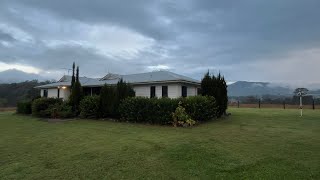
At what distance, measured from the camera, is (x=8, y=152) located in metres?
8.47

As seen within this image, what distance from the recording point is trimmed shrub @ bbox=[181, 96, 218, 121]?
48.7ft

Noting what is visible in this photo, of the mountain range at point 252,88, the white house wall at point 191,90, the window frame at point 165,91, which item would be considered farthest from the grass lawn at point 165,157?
the mountain range at point 252,88

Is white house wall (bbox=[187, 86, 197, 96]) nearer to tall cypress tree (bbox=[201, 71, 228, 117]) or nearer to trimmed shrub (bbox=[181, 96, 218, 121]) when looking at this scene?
tall cypress tree (bbox=[201, 71, 228, 117])

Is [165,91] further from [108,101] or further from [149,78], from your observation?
[108,101]

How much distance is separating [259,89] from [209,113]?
77809 mm

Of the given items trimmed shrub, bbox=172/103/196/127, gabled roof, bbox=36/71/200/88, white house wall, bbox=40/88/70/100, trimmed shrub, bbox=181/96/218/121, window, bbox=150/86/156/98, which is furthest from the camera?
white house wall, bbox=40/88/70/100

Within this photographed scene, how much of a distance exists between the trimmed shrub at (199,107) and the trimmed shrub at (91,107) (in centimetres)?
692

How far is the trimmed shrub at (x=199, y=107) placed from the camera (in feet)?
48.7

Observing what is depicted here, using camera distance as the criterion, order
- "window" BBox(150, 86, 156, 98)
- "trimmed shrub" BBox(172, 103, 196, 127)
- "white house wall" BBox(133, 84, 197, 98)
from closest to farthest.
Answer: "trimmed shrub" BBox(172, 103, 196, 127) → "white house wall" BBox(133, 84, 197, 98) → "window" BBox(150, 86, 156, 98)

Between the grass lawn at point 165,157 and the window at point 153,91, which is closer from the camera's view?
the grass lawn at point 165,157

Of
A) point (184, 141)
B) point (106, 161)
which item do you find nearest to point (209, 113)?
point (184, 141)

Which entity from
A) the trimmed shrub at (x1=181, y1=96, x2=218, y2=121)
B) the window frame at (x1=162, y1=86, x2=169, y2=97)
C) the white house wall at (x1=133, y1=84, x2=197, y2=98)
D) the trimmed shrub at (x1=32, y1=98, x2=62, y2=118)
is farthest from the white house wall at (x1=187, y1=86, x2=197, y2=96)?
the trimmed shrub at (x1=32, y1=98, x2=62, y2=118)

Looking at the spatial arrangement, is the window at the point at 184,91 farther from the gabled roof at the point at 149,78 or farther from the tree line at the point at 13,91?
the tree line at the point at 13,91

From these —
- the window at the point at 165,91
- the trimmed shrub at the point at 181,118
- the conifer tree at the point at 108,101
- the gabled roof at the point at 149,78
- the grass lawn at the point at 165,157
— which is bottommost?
the grass lawn at the point at 165,157
